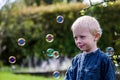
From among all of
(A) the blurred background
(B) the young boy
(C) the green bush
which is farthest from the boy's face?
(C) the green bush

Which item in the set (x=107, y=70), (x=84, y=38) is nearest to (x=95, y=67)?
(x=107, y=70)

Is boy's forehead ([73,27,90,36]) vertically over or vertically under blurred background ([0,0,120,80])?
over

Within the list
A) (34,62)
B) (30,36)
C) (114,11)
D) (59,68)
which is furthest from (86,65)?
(34,62)

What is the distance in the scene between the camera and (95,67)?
394 centimetres

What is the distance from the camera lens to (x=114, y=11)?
1119 centimetres

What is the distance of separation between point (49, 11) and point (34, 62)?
2.17 meters

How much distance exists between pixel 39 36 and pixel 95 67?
952 cm

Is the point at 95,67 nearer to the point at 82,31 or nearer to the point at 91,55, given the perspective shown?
the point at 91,55

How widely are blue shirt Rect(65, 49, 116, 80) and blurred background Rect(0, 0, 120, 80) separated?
6.38 metres

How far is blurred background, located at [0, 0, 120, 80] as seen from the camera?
11570 millimetres

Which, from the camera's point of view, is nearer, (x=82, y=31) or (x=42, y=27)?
(x=82, y=31)

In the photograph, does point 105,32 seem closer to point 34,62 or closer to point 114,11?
point 114,11

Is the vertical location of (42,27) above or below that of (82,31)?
below

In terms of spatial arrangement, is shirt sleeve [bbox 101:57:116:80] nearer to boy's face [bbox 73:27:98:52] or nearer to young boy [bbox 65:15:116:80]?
young boy [bbox 65:15:116:80]
